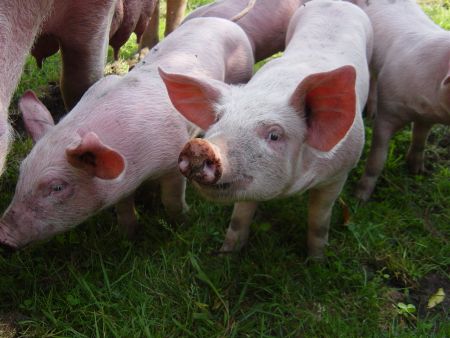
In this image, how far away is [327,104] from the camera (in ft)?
7.15

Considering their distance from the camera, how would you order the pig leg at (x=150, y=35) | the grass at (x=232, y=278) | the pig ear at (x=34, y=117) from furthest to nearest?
1. the pig leg at (x=150, y=35)
2. the pig ear at (x=34, y=117)
3. the grass at (x=232, y=278)

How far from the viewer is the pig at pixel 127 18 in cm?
405

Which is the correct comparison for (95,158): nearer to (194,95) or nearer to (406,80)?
(194,95)

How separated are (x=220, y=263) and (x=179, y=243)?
0.94 ft

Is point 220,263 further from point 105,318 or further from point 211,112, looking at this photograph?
point 211,112

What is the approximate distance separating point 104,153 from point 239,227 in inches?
39.0

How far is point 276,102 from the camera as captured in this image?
2.21 meters

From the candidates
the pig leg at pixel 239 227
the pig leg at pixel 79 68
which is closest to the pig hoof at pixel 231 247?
the pig leg at pixel 239 227

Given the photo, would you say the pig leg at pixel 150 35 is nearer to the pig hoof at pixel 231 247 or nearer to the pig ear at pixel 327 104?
the pig hoof at pixel 231 247

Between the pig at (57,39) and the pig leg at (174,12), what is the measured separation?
2213 millimetres

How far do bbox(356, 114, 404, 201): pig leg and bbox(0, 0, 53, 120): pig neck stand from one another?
2.18 metres

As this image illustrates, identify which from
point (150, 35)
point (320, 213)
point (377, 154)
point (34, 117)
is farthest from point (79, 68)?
point (150, 35)

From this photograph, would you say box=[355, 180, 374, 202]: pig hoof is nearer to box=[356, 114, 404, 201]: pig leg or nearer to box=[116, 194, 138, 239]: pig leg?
box=[356, 114, 404, 201]: pig leg

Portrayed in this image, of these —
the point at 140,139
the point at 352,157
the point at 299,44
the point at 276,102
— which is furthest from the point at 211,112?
the point at 299,44
